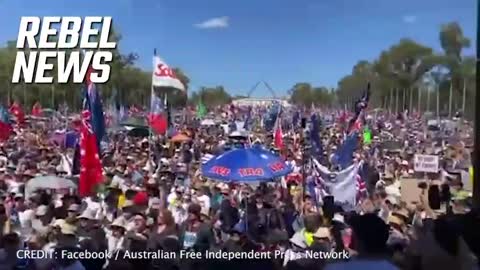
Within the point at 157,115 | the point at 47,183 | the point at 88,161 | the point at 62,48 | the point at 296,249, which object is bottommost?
the point at 296,249

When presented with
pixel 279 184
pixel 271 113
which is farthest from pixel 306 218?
pixel 271 113

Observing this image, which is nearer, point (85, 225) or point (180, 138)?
point (85, 225)

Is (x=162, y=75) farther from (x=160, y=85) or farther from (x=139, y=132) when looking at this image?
(x=139, y=132)

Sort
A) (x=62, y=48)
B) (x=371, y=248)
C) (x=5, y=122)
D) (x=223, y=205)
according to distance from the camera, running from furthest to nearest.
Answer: (x=223, y=205)
(x=5, y=122)
(x=62, y=48)
(x=371, y=248)

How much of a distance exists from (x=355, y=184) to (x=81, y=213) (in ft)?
4.00

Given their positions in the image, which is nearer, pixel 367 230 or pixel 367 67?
pixel 367 230

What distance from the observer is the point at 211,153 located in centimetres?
389

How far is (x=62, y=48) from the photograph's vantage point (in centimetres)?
371

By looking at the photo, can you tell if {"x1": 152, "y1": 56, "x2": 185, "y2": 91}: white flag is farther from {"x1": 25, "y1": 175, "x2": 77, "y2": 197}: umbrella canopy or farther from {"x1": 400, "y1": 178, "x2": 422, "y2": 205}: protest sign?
{"x1": 400, "y1": 178, "x2": 422, "y2": 205}: protest sign

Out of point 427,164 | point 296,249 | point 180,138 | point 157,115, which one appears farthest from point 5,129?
point 427,164

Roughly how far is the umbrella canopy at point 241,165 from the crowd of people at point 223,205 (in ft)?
0.11

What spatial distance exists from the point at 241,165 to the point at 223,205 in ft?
0.67

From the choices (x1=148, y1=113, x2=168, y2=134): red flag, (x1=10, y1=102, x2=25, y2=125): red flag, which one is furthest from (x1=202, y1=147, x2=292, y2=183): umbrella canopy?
(x1=10, y1=102, x2=25, y2=125): red flag

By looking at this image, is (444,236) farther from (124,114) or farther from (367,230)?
(124,114)
